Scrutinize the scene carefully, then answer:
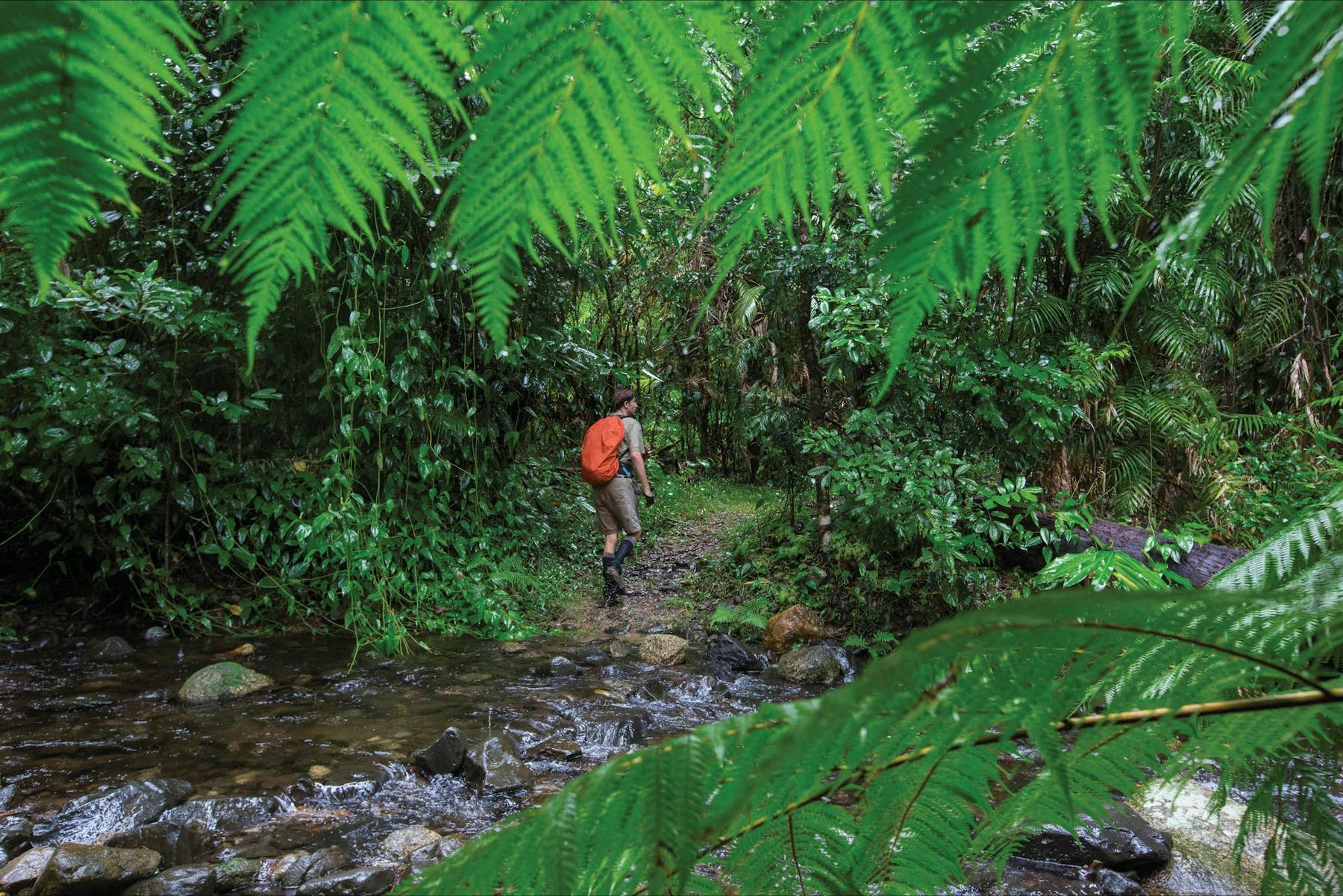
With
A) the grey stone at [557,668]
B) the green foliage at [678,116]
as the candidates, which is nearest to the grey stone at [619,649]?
the grey stone at [557,668]

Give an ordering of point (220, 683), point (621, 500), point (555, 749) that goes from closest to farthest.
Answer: point (555, 749)
point (220, 683)
point (621, 500)

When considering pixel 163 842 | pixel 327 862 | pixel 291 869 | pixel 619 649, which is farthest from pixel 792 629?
pixel 163 842

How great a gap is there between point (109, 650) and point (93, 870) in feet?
8.19

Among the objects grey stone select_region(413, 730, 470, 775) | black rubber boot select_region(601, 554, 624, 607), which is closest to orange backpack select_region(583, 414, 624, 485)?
black rubber boot select_region(601, 554, 624, 607)

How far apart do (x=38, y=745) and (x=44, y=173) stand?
4017 mm

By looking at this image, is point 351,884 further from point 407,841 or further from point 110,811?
point 110,811

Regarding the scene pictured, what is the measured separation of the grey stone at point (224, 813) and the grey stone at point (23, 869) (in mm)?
357

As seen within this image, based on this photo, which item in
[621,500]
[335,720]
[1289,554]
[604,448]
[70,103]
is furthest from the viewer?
[621,500]

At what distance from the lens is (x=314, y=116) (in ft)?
1.44

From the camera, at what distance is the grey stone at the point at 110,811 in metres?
2.67

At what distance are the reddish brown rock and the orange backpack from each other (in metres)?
1.90

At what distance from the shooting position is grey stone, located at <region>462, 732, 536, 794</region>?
322cm

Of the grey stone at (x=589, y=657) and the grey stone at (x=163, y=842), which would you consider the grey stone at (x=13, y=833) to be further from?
the grey stone at (x=589, y=657)

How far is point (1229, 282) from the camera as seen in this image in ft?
18.7
